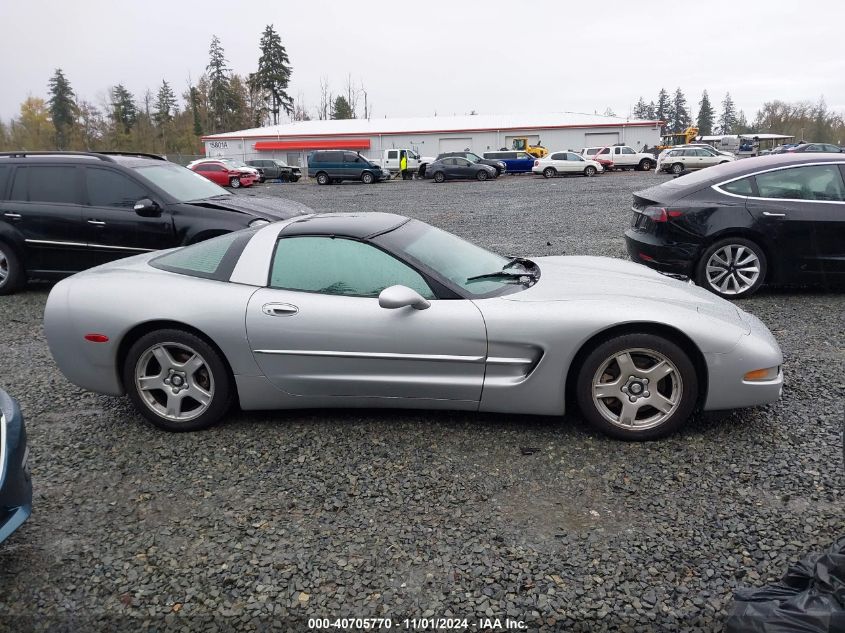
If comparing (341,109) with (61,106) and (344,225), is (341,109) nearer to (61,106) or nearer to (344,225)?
(61,106)

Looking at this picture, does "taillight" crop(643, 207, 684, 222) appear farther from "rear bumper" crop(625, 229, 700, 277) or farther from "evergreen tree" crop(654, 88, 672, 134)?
"evergreen tree" crop(654, 88, 672, 134)

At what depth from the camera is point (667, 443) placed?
11.4 feet

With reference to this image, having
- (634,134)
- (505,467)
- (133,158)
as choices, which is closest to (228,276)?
(505,467)

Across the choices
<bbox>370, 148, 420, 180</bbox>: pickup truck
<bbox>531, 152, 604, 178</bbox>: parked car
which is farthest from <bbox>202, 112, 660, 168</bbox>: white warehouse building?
<bbox>531, 152, 604, 178</bbox>: parked car

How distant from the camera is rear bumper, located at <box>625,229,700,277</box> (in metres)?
6.43

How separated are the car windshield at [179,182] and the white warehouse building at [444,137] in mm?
42536

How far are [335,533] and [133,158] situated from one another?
21.7ft

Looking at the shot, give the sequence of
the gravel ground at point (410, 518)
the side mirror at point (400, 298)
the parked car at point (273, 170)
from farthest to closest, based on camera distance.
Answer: the parked car at point (273, 170), the side mirror at point (400, 298), the gravel ground at point (410, 518)

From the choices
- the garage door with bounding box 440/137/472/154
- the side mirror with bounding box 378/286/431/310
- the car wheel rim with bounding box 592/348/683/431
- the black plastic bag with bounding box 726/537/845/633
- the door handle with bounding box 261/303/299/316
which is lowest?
the black plastic bag with bounding box 726/537/845/633

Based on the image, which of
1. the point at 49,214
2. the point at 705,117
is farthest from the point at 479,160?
the point at 705,117

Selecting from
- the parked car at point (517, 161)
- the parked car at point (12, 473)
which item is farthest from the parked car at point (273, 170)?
the parked car at point (12, 473)

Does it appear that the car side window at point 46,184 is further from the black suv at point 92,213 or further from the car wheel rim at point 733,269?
the car wheel rim at point 733,269

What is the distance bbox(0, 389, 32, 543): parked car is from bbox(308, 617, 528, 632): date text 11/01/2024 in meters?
1.23

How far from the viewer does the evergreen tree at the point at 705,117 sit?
11069cm
